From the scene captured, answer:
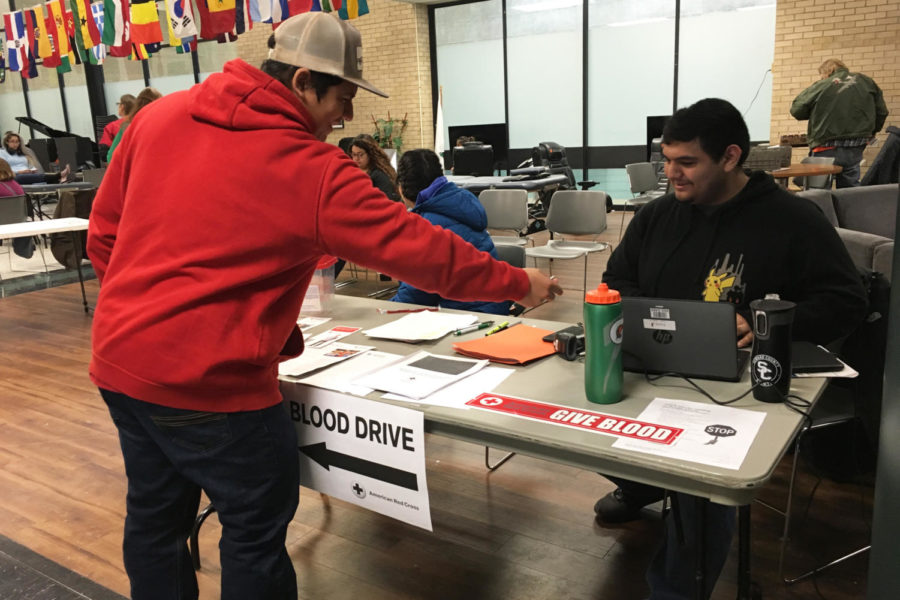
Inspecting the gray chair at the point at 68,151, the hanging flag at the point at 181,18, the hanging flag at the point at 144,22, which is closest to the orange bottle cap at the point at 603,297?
the hanging flag at the point at 181,18

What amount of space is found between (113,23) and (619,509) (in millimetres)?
8841

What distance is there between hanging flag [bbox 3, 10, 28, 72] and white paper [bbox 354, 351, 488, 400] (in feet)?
36.5

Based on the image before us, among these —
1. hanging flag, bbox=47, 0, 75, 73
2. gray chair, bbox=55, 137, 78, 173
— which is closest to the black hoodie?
hanging flag, bbox=47, 0, 75, 73

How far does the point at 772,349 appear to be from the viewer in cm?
139

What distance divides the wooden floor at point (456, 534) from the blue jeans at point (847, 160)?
204 inches

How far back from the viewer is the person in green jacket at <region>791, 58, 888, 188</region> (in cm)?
Result: 648

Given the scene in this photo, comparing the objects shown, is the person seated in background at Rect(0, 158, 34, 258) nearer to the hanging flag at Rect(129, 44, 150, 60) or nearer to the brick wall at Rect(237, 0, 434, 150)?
the hanging flag at Rect(129, 44, 150, 60)

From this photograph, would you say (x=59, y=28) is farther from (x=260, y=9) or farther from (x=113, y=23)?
(x=260, y=9)

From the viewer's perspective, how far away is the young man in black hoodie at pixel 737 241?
72.1 inches

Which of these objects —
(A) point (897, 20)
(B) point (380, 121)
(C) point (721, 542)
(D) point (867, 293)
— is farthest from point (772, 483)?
(B) point (380, 121)

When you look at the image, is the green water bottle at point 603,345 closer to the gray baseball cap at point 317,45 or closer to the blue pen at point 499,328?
the blue pen at point 499,328

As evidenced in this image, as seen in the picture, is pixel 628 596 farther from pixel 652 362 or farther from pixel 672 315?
pixel 672 315

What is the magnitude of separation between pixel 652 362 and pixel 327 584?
47.9 inches

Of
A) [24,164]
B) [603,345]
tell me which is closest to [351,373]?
[603,345]
